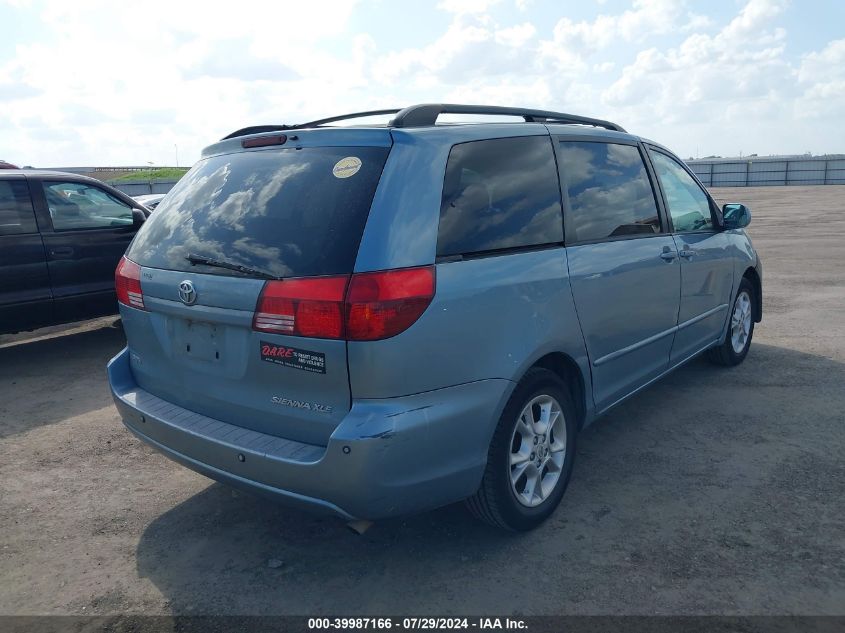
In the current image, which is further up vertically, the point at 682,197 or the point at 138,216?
the point at 138,216

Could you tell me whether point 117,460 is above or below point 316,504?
below

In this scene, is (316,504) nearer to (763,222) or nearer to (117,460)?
(117,460)

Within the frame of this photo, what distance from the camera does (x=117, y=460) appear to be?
4352 millimetres

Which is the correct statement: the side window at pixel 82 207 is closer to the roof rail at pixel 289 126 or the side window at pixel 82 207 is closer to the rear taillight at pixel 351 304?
the roof rail at pixel 289 126

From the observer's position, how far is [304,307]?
264cm

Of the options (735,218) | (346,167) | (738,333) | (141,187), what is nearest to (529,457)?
(346,167)

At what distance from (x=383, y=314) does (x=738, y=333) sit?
4.29 m

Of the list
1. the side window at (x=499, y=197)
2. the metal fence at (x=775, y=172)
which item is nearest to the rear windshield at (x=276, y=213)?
the side window at (x=499, y=197)

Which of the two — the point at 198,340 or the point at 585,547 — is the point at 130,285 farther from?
the point at 585,547

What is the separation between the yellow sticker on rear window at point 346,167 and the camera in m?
2.83

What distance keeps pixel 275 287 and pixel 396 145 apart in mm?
746

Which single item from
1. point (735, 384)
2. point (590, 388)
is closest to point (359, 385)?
point (590, 388)

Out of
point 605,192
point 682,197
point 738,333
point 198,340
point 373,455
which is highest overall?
point 605,192

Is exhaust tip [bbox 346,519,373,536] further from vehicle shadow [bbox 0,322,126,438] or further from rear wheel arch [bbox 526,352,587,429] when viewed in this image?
vehicle shadow [bbox 0,322,126,438]
